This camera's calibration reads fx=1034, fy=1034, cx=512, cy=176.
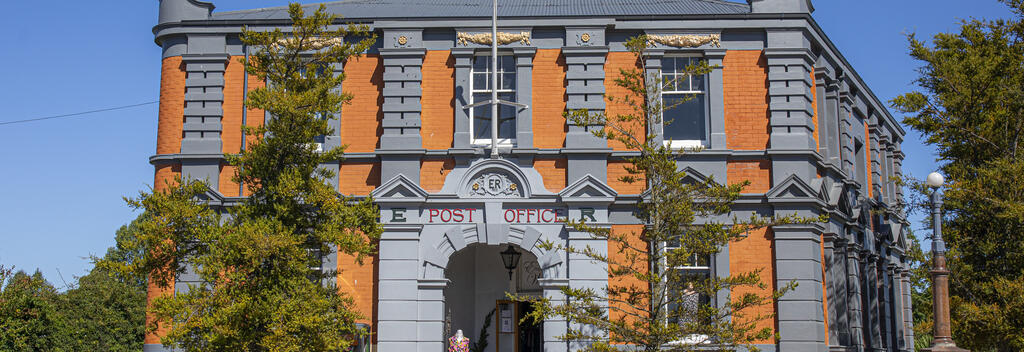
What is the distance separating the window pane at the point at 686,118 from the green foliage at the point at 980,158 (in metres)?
4.02

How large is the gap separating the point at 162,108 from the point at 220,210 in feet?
9.05

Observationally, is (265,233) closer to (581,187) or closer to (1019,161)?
(581,187)

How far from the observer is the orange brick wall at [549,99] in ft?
70.5

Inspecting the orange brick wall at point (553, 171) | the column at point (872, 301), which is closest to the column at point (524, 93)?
the orange brick wall at point (553, 171)

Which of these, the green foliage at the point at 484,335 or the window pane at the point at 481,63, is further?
the green foliage at the point at 484,335

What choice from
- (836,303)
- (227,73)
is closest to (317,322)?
(227,73)

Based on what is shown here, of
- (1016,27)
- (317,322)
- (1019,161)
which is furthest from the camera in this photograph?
(1016,27)

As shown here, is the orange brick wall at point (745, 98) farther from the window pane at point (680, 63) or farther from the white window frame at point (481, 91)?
the white window frame at point (481, 91)

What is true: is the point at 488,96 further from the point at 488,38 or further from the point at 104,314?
the point at 104,314

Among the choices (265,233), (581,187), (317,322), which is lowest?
(317,322)

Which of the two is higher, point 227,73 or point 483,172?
point 227,73

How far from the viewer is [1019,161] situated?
1997cm

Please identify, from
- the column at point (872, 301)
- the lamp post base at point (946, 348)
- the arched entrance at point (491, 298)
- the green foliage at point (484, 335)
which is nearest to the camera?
the lamp post base at point (946, 348)

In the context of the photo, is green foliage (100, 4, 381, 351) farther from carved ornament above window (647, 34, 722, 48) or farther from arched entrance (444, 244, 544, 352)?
carved ornament above window (647, 34, 722, 48)
